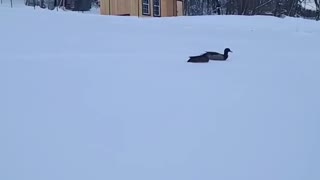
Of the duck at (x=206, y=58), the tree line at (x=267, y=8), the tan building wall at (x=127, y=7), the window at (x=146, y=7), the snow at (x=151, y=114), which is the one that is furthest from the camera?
the tree line at (x=267, y=8)

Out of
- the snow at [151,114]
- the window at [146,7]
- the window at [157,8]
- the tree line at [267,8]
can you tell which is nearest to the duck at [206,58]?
the snow at [151,114]

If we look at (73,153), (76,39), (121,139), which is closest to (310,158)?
(121,139)

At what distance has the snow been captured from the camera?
2.03 metres

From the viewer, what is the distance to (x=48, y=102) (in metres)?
2.89

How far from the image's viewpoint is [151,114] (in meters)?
2.79

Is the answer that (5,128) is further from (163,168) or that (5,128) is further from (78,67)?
(78,67)

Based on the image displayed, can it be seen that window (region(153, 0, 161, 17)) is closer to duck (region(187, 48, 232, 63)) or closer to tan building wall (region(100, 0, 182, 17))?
tan building wall (region(100, 0, 182, 17))

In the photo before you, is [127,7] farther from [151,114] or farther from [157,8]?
[151,114]

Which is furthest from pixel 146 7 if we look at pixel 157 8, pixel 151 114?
pixel 151 114

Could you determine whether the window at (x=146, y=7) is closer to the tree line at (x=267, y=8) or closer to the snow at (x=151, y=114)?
the tree line at (x=267, y=8)

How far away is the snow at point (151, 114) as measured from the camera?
2033mm

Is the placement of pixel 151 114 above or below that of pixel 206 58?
below

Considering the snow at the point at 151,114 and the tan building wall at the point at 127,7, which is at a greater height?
the tan building wall at the point at 127,7

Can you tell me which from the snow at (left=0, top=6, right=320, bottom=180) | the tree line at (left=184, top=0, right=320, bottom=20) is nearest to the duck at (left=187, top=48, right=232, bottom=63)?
the snow at (left=0, top=6, right=320, bottom=180)
